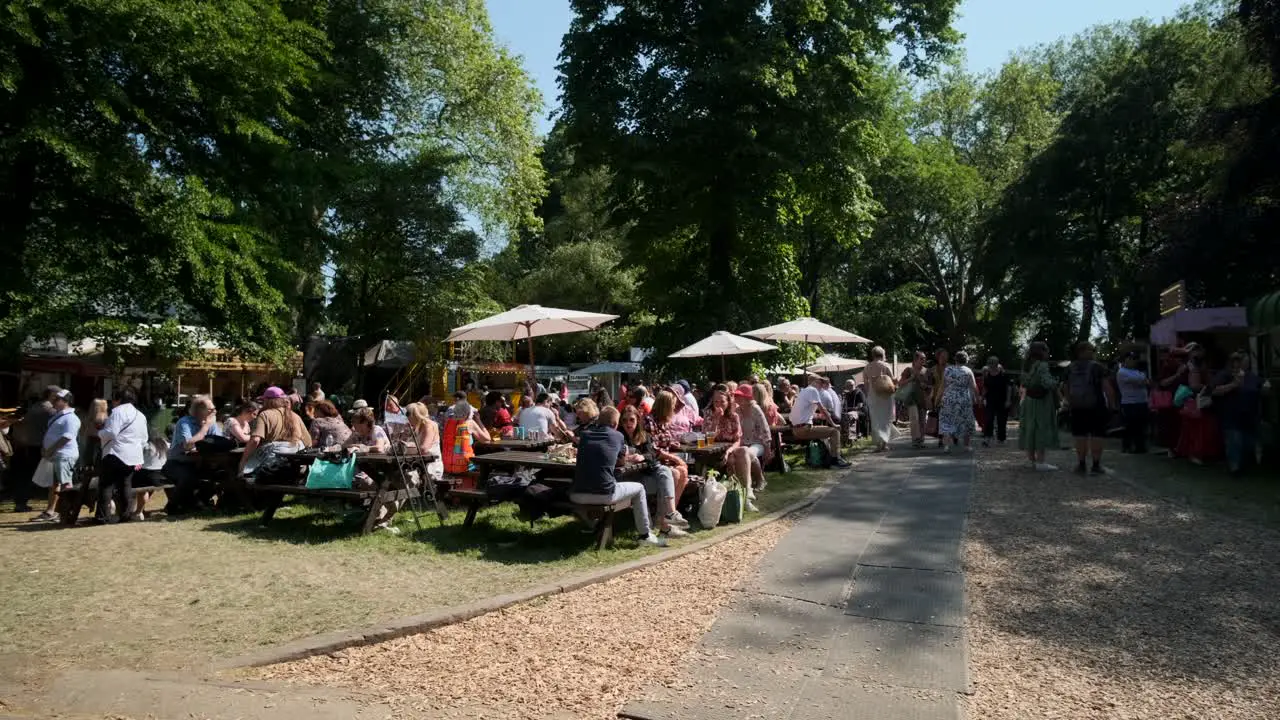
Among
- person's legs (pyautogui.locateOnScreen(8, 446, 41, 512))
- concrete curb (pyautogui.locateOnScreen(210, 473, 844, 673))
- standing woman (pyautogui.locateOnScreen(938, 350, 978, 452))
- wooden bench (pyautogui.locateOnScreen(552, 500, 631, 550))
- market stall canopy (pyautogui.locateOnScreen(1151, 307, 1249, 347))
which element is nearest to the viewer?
concrete curb (pyautogui.locateOnScreen(210, 473, 844, 673))

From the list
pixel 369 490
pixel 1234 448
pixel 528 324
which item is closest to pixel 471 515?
pixel 369 490

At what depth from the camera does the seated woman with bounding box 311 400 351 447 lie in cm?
1059

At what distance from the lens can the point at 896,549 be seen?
7.70 m

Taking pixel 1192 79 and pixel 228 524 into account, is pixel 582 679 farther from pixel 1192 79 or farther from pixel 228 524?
pixel 1192 79

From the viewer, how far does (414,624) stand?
5.57 m

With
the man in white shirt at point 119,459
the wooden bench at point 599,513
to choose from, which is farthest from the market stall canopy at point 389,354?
the wooden bench at point 599,513

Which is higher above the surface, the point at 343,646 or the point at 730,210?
the point at 730,210

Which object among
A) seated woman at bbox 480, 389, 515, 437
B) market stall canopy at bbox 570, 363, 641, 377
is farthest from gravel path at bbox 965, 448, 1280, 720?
market stall canopy at bbox 570, 363, 641, 377

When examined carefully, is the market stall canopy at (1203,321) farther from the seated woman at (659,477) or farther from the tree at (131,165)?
the tree at (131,165)

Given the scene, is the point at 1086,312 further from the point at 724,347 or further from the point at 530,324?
the point at 530,324

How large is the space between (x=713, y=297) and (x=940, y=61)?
8.36 meters

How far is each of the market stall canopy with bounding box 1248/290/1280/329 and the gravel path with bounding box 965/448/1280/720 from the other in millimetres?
5277

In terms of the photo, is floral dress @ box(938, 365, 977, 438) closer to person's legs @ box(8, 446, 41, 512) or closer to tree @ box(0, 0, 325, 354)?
tree @ box(0, 0, 325, 354)

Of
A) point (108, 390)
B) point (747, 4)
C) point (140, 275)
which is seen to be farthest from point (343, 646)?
point (108, 390)
